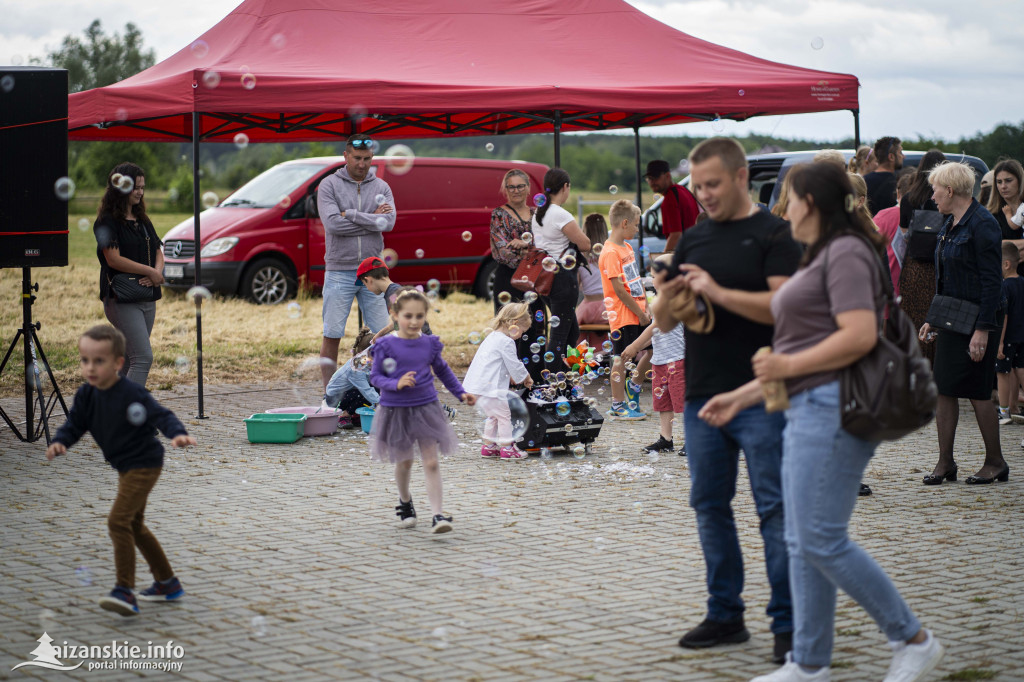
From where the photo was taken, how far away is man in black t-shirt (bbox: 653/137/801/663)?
377 cm

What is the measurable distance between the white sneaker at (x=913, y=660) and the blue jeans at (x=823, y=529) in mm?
42

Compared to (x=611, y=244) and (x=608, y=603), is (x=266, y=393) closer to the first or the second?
(x=611, y=244)

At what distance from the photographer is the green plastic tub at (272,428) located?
8.48m

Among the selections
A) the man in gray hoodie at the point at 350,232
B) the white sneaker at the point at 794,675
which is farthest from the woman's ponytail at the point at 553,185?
the white sneaker at the point at 794,675

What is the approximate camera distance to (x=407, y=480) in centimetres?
596

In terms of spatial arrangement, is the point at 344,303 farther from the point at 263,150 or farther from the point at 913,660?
the point at 263,150

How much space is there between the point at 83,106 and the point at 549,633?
736 cm

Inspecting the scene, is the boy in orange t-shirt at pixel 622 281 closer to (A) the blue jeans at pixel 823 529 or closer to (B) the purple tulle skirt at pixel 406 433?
(B) the purple tulle skirt at pixel 406 433

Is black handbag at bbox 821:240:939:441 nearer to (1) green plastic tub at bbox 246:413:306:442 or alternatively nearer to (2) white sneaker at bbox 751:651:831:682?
(2) white sneaker at bbox 751:651:831:682

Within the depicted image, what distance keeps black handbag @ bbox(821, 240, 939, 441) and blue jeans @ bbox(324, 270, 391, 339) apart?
634 centimetres

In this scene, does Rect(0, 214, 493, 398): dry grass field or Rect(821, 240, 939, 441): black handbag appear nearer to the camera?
Rect(821, 240, 939, 441): black handbag

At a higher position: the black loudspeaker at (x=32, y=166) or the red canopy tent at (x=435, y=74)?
the red canopy tent at (x=435, y=74)

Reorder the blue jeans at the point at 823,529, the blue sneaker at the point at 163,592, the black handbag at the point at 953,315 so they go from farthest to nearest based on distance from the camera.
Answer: the black handbag at the point at 953,315 < the blue sneaker at the point at 163,592 < the blue jeans at the point at 823,529

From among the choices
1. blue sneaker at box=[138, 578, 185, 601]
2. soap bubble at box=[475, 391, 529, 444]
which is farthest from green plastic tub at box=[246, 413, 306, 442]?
blue sneaker at box=[138, 578, 185, 601]
